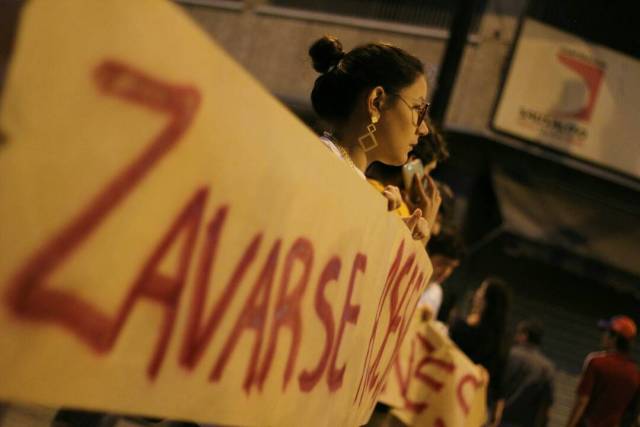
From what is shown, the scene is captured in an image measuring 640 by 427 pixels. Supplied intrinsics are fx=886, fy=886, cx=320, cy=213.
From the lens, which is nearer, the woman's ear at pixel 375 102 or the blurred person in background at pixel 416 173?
the woman's ear at pixel 375 102

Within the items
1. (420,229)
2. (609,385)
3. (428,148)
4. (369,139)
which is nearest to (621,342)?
(609,385)

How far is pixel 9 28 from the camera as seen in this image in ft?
3.36

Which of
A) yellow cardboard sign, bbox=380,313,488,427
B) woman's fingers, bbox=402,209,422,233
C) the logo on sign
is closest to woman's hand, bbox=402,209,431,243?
woman's fingers, bbox=402,209,422,233

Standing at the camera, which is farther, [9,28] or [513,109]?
[513,109]

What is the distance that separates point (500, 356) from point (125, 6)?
4852 millimetres

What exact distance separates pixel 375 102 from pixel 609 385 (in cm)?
533

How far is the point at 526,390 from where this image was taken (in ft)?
24.4

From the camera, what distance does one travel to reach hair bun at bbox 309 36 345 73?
2742 mm

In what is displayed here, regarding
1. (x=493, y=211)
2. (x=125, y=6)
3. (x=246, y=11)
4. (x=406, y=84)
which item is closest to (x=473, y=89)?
(x=493, y=211)

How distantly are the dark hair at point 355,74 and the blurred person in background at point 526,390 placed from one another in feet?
17.0

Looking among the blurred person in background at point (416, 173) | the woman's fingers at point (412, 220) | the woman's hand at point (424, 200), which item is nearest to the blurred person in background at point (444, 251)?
the blurred person in background at point (416, 173)

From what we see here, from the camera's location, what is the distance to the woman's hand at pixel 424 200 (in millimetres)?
3125

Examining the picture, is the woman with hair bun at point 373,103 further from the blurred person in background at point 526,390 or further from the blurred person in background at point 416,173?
the blurred person in background at point 526,390

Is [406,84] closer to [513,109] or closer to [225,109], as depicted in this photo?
[225,109]
